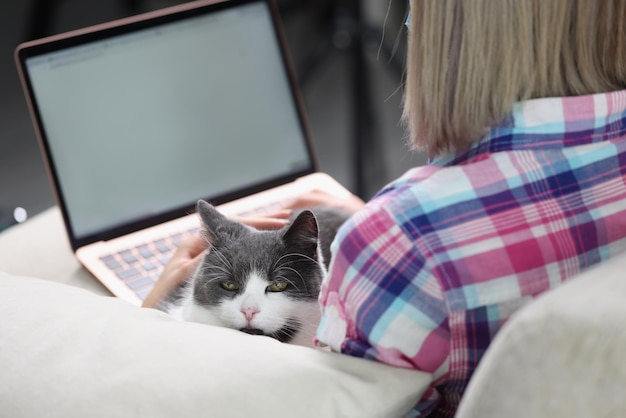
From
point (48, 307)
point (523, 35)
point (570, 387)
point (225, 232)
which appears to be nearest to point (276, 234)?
point (225, 232)

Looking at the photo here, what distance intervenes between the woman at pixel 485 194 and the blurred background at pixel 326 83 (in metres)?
1.64

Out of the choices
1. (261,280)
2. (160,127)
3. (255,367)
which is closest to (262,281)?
(261,280)

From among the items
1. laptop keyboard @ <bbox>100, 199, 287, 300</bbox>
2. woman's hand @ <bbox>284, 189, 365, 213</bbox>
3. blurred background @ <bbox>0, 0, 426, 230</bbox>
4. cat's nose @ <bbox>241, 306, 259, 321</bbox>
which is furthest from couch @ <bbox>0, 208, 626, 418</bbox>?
blurred background @ <bbox>0, 0, 426, 230</bbox>

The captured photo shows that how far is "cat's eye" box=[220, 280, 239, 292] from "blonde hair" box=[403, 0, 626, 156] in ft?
1.14

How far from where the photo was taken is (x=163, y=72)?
4.25ft

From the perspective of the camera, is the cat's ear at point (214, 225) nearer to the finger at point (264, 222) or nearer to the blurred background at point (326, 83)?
the finger at point (264, 222)

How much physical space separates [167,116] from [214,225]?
1.18ft

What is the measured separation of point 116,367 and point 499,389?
1.09ft

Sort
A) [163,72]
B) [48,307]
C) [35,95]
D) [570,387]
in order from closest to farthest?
[570,387] → [48,307] → [35,95] → [163,72]

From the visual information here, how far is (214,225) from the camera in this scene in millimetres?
1009

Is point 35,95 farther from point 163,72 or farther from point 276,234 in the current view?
point 276,234

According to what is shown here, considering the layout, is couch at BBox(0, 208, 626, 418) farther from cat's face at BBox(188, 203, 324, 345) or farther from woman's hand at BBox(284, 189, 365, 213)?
woman's hand at BBox(284, 189, 365, 213)

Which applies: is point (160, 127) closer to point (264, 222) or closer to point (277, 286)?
point (264, 222)

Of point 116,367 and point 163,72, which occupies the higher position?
point 163,72
